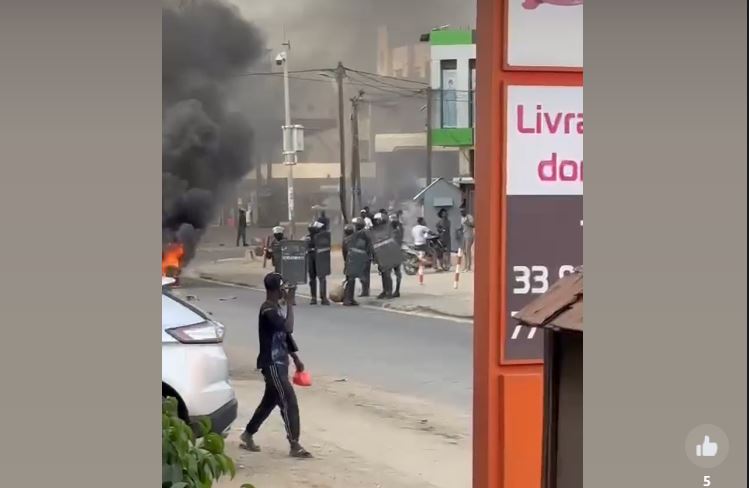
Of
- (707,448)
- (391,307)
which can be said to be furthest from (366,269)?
(707,448)

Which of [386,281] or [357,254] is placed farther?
[386,281]

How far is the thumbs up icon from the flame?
2127mm

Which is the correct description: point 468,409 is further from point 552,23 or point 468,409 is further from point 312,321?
point 552,23

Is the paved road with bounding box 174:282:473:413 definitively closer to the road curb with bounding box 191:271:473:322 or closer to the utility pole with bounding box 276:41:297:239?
the road curb with bounding box 191:271:473:322

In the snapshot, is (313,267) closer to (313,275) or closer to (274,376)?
(313,275)

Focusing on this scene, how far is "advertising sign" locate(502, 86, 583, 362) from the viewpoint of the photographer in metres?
3.74

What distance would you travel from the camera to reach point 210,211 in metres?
4.04

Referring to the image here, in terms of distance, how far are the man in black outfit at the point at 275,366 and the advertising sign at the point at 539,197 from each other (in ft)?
3.43

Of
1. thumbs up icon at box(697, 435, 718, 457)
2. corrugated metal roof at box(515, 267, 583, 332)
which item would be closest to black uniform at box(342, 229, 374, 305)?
corrugated metal roof at box(515, 267, 583, 332)

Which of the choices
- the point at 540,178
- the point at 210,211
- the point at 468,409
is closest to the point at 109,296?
the point at 210,211

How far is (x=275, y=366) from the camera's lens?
433cm

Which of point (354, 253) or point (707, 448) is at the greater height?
point (354, 253)

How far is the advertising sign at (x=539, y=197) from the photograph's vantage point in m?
3.74

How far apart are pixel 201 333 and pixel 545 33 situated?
6.24ft
